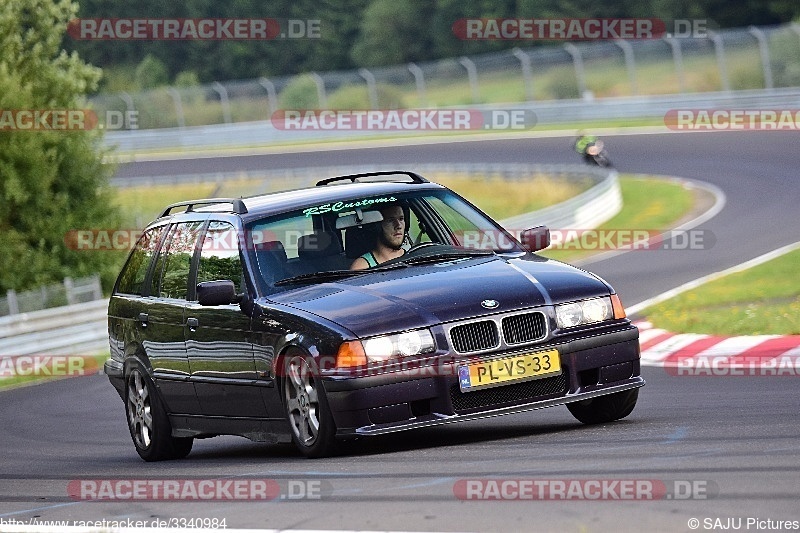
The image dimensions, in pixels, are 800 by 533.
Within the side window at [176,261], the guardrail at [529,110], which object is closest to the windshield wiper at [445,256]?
the side window at [176,261]

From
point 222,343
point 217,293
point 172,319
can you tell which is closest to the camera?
point 217,293

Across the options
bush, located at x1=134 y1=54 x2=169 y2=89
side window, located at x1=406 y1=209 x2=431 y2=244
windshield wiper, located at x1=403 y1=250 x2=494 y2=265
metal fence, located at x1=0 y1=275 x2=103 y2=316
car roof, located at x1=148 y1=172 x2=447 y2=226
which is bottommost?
bush, located at x1=134 y1=54 x2=169 y2=89

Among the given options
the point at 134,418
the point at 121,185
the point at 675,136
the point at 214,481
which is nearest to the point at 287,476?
the point at 214,481

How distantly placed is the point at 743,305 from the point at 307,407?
9428 mm

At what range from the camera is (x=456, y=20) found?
8588 cm

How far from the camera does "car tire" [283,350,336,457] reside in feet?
27.1

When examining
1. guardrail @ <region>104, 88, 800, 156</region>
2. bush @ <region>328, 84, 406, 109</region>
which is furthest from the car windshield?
bush @ <region>328, 84, 406, 109</region>

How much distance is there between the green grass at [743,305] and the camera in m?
14.5

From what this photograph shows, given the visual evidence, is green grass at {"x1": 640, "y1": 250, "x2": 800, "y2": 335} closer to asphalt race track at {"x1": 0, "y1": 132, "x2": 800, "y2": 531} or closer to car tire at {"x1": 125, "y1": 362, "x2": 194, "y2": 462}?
asphalt race track at {"x1": 0, "y1": 132, "x2": 800, "y2": 531}

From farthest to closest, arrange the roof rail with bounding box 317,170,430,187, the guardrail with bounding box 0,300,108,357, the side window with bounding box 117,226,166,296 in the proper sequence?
1. the guardrail with bounding box 0,300,108,357
2. the side window with bounding box 117,226,166,296
3. the roof rail with bounding box 317,170,430,187

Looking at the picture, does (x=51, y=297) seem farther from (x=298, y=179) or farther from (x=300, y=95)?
(x=300, y=95)

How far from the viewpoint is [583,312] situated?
864 cm

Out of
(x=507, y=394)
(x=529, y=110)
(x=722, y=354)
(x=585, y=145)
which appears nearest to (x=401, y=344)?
(x=507, y=394)

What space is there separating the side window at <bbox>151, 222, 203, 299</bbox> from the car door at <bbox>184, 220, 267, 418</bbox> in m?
0.20
